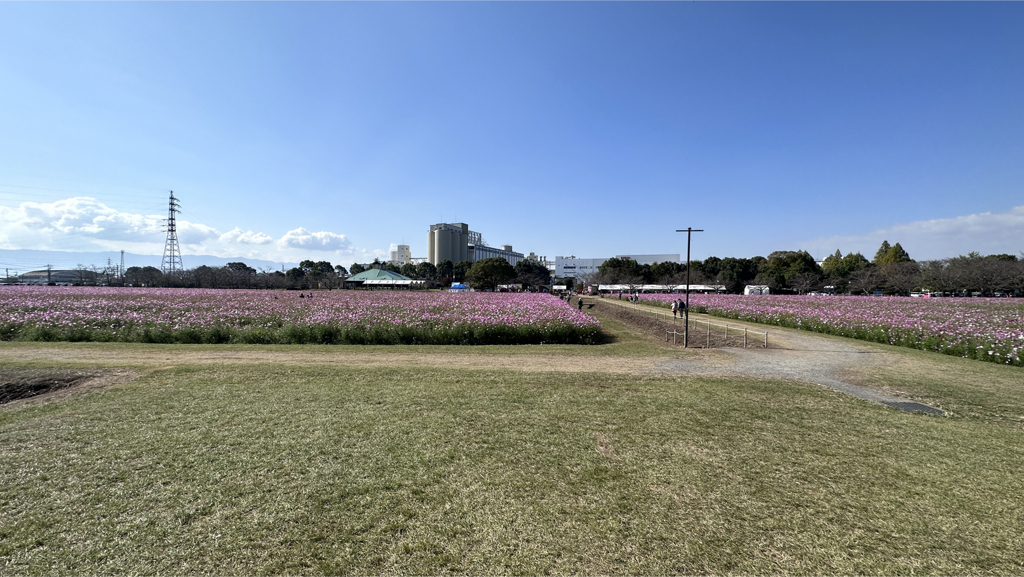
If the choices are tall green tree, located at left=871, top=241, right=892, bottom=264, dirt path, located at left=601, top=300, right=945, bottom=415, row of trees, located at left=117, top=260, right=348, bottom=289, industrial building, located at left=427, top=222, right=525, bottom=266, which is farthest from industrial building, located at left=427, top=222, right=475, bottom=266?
dirt path, located at left=601, top=300, right=945, bottom=415

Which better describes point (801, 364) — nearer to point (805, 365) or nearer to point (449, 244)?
point (805, 365)

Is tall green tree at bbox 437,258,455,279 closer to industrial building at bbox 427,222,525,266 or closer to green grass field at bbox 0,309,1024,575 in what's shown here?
industrial building at bbox 427,222,525,266

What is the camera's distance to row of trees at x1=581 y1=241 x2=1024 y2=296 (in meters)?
41.4

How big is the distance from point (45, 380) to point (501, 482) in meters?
9.78

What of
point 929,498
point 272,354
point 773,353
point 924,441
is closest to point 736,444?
point 929,498

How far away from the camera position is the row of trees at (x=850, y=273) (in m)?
41.4

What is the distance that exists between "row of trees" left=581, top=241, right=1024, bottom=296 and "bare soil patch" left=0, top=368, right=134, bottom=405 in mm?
67520

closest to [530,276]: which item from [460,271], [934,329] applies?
[460,271]

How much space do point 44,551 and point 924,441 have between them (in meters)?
9.25

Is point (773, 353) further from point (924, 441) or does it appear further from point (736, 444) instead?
point (736, 444)

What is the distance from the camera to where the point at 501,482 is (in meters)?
3.87

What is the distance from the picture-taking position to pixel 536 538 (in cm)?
301

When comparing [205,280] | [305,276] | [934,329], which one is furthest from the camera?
[305,276]

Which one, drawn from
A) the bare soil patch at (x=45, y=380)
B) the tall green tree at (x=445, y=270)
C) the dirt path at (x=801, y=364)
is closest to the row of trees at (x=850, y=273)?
the tall green tree at (x=445, y=270)
